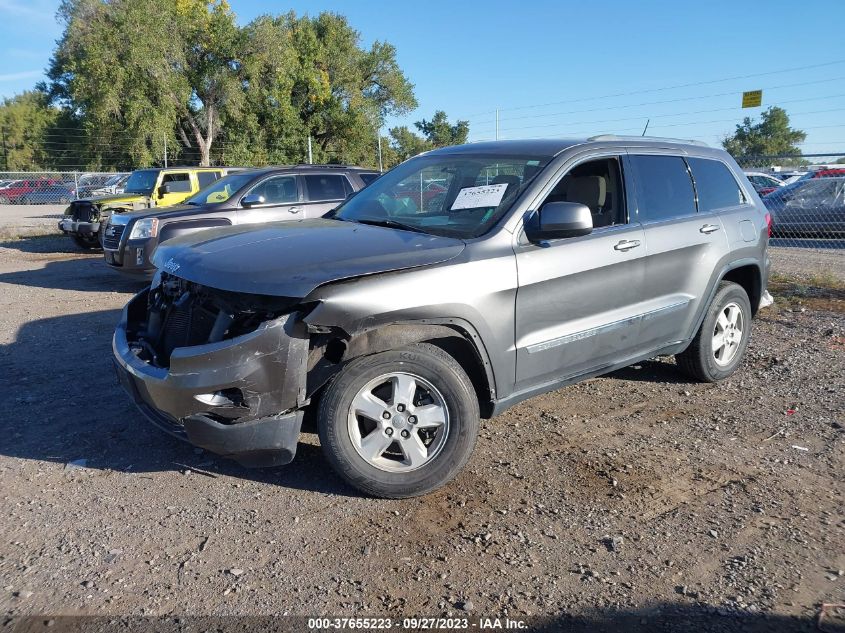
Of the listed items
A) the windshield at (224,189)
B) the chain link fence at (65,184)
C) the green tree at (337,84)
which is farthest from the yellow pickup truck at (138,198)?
the green tree at (337,84)

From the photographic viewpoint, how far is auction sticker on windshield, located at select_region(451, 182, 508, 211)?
4142mm

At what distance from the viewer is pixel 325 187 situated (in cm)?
1058

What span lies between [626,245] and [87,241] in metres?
13.1

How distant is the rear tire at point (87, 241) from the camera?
14.3 m

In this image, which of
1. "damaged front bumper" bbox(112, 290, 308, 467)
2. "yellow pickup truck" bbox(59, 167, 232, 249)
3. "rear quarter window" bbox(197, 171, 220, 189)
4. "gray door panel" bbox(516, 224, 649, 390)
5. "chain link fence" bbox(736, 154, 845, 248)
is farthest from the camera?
"rear quarter window" bbox(197, 171, 220, 189)

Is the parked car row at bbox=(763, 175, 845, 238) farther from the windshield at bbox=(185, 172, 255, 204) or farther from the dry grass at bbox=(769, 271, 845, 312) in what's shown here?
the windshield at bbox=(185, 172, 255, 204)

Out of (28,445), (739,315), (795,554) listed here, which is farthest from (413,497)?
(739,315)

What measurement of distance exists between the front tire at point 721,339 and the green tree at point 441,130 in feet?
159

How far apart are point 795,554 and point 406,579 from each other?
69.8 inches

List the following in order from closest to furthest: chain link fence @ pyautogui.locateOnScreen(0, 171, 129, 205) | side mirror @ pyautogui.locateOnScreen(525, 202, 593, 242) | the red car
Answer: side mirror @ pyautogui.locateOnScreen(525, 202, 593, 242) → chain link fence @ pyautogui.locateOnScreen(0, 171, 129, 205) → the red car

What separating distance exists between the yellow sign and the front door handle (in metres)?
17.2

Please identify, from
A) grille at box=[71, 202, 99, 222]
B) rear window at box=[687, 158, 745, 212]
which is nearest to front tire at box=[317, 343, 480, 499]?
rear window at box=[687, 158, 745, 212]

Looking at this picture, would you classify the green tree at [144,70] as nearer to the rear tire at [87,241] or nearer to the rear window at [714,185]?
the rear tire at [87,241]

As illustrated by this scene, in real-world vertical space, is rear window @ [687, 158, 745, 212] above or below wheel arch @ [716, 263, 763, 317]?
above
